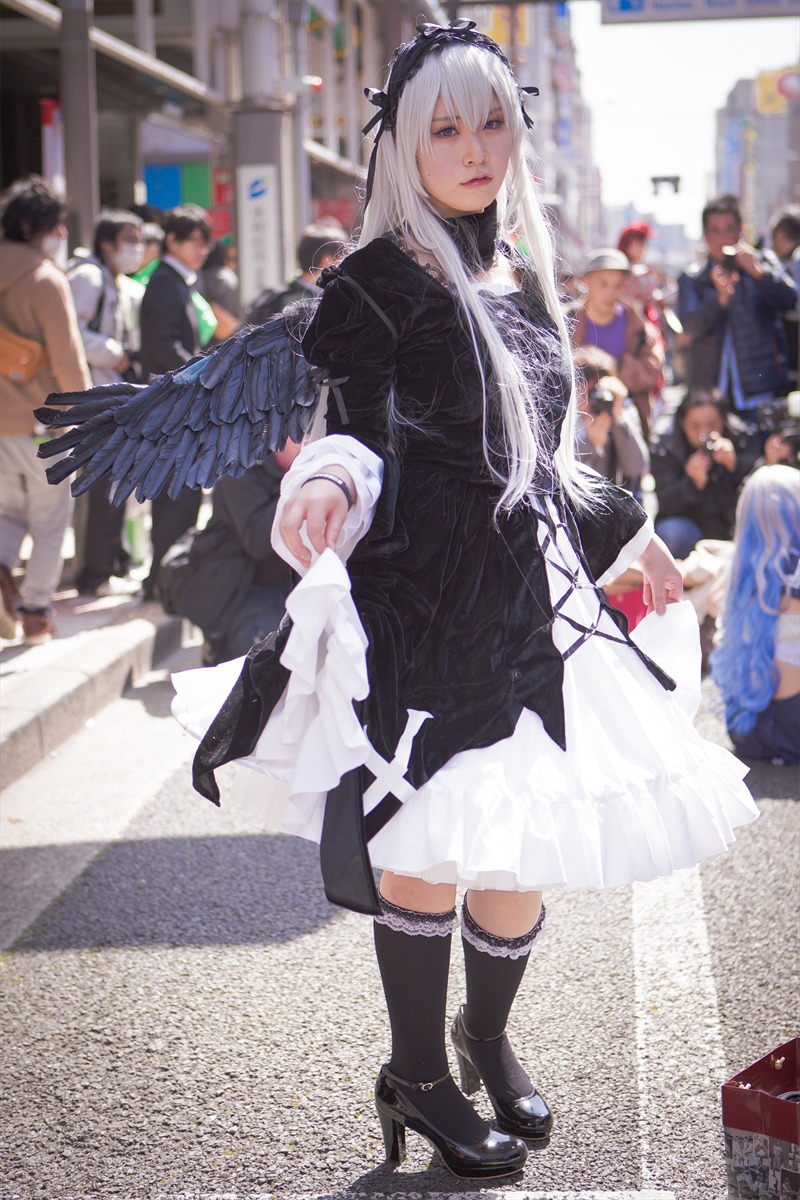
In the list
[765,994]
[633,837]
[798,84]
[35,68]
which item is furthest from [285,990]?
[798,84]

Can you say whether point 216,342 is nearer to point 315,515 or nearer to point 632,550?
point 632,550

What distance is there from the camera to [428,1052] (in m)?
2.34

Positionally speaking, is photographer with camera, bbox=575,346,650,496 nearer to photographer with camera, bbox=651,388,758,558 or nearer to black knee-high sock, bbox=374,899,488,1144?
photographer with camera, bbox=651,388,758,558

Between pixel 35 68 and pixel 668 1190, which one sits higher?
pixel 35 68

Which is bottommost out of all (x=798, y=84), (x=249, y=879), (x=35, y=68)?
(x=249, y=879)

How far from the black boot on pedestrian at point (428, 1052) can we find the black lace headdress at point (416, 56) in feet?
4.11

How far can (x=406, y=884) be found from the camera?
2.30 m

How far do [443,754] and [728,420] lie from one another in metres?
6.07

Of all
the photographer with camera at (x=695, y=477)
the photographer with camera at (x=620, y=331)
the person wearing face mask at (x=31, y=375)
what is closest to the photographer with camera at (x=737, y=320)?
the photographer with camera at (x=620, y=331)

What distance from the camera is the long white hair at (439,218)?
7.32 feet

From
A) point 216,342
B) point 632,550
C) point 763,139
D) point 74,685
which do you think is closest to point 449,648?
point 632,550

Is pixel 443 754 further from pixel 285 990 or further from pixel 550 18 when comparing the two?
pixel 550 18

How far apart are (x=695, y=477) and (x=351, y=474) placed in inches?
215
